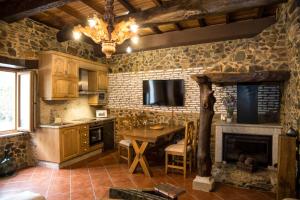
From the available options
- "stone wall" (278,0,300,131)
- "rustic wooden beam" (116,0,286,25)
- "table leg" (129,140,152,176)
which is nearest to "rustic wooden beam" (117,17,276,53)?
"stone wall" (278,0,300,131)

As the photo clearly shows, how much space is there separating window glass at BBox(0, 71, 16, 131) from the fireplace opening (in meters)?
4.53

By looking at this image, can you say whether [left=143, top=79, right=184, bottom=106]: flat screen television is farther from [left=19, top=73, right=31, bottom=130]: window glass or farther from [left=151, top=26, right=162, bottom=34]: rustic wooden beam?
[left=19, top=73, right=31, bottom=130]: window glass

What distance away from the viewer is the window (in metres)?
4.40

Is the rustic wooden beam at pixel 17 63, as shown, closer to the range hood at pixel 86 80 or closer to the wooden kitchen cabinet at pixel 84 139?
the range hood at pixel 86 80

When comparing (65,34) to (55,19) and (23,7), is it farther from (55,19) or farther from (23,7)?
(23,7)

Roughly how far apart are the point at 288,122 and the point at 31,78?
495cm

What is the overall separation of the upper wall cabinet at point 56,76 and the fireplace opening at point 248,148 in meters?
3.62

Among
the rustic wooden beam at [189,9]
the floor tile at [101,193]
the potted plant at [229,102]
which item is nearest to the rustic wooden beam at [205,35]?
the rustic wooden beam at [189,9]

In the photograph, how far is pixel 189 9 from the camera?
139 inches

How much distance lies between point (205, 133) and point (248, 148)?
48.4 inches

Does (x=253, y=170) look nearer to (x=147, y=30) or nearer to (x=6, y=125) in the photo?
(x=147, y=30)

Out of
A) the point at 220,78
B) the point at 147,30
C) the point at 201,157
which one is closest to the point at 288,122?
the point at 220,78

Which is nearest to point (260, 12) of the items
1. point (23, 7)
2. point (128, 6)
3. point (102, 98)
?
point (128, 6)

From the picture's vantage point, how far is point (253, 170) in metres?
3.84
